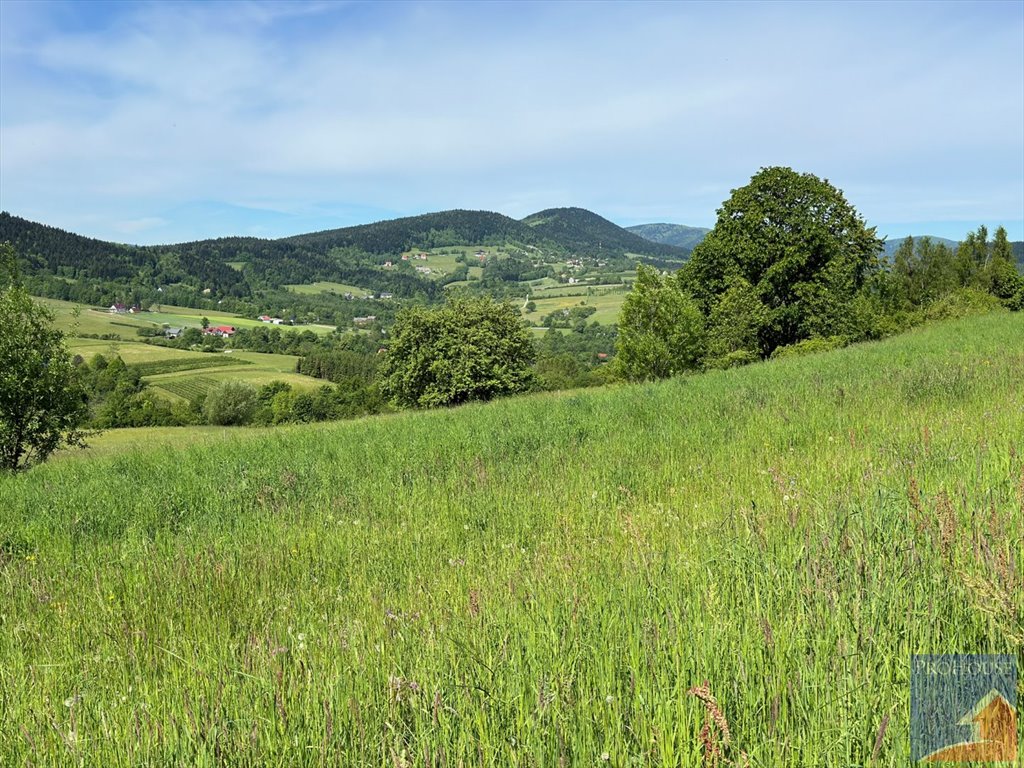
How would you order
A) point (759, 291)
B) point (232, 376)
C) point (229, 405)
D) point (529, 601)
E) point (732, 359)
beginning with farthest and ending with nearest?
point (232, 376), point (229, 405), point (759, 291), point (732, 359), point (529, 601)

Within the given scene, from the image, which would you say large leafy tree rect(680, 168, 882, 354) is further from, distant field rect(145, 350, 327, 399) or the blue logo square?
distant field rect(145, 350, 327, 399)

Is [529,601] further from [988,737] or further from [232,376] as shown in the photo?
[232,376]

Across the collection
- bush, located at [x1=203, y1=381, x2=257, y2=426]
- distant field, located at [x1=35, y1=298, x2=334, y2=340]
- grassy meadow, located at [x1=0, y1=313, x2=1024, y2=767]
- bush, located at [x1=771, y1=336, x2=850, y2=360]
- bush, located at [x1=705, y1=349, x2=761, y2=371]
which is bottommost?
bush, located at [x1=203, y1=381, x2=257, y2=426]

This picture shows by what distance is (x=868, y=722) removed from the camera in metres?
1.65

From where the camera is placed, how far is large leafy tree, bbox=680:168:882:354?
31.1 meters

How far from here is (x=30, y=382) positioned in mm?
17203

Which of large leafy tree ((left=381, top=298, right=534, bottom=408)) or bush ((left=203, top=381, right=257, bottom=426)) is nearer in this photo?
large leafy tree ((left=381, top=298, right=534, bottom=408))

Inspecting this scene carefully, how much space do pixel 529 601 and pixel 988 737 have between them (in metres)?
1.71

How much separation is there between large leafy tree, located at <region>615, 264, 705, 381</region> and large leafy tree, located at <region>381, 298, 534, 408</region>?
15109 millimetres

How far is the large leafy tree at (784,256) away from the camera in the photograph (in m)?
31.1

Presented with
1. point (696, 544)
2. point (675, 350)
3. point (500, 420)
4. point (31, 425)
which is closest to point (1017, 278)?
point (675, 350)

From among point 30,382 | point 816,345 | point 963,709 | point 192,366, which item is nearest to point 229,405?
point 192,366

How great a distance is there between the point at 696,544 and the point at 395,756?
221 centimetres

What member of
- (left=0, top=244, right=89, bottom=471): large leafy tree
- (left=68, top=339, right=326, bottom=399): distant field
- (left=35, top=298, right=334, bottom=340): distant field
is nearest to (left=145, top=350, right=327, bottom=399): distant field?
(left=68, top=339, right=326, bottom=399): distant field
